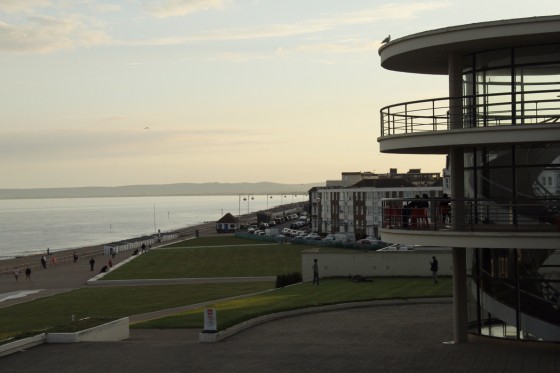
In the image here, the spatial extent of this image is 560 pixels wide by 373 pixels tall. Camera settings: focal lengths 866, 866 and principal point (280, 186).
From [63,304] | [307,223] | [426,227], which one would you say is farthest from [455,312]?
[307,223]

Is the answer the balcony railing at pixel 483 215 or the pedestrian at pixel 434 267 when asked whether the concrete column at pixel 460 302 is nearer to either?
the balcony railing at pixel 483 215

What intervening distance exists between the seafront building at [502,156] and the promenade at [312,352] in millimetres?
1353

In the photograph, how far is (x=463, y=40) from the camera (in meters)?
21.6

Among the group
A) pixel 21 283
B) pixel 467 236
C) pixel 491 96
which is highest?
pixel 491 96

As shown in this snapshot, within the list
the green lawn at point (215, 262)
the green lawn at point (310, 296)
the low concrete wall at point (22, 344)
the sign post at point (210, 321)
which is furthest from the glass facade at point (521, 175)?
the green lawn at point (215, 262)

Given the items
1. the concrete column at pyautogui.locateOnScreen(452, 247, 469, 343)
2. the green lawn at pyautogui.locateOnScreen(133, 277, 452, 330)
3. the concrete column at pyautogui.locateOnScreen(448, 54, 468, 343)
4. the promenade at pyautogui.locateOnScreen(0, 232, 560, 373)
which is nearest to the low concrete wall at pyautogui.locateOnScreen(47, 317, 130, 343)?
the promenade at pyautogui.locateOnScreen(0, 232, 560, 373)

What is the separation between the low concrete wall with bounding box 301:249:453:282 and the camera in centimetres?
4228

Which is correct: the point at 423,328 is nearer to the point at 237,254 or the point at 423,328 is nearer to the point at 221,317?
the point at 221,317

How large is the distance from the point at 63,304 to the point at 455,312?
2719cm

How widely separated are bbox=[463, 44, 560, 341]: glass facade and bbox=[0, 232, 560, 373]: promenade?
3.64 ft

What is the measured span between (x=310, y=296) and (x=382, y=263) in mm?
7618

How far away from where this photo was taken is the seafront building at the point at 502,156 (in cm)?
2097

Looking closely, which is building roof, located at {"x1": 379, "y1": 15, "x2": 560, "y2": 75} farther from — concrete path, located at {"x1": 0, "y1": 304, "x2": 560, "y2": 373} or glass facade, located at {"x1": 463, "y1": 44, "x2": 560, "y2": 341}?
concrete path, located at {"x1": 0, "y1": 304, "x2": 560, "y2": 373}

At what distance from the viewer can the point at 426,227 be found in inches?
924
